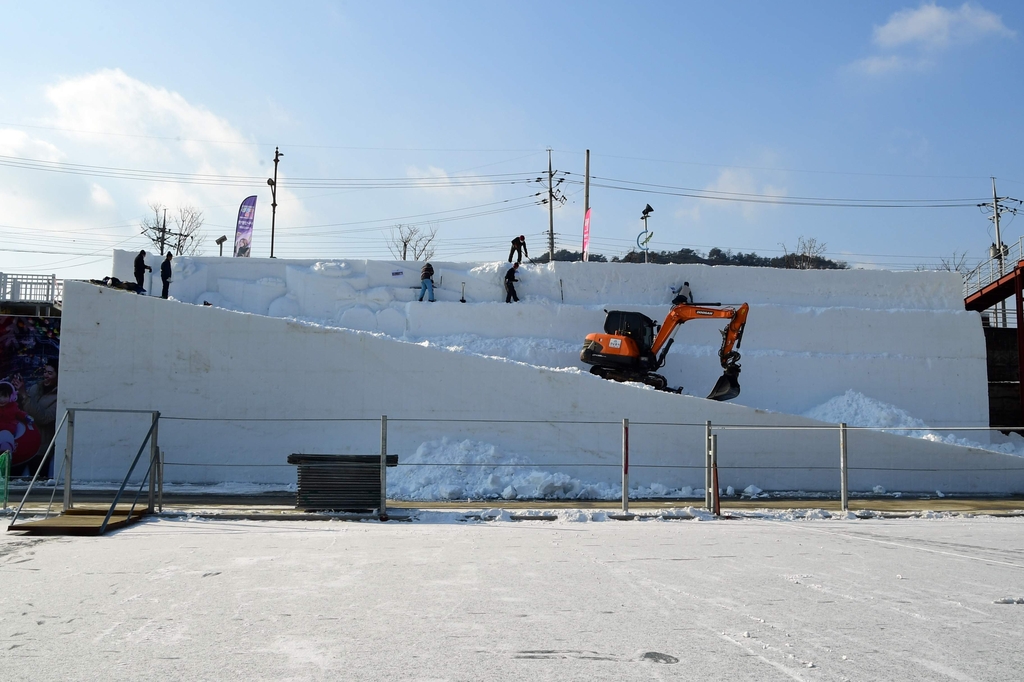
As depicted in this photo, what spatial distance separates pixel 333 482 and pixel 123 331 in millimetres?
10880

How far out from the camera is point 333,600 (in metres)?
6.12

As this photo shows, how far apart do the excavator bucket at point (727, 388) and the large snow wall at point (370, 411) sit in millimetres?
2009

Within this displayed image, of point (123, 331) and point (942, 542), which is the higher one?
point (123, 331)

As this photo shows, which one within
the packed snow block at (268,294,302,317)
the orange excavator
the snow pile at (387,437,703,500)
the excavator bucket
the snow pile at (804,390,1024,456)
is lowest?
the snow pile at (387,437,703,500)

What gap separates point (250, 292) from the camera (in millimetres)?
27438

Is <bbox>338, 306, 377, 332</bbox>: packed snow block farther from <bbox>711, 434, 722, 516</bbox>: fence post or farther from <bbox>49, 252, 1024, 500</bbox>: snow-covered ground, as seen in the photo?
<bbox>711, 434, 722, 516</bbox>: fence post

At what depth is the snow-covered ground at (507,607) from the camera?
4613mm

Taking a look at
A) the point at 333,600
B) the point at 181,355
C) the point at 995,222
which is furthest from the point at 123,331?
the point at 995,222

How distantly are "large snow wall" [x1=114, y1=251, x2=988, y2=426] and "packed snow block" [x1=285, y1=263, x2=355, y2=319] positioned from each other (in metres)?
0.04

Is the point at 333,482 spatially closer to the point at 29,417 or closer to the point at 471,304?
the point at 29,417

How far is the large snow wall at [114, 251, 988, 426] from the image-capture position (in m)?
25.6

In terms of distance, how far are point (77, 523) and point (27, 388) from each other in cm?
1291

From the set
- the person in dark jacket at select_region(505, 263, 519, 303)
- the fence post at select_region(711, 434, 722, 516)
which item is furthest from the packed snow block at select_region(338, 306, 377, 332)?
the fence post at select_region(711, 434, 722, 516)

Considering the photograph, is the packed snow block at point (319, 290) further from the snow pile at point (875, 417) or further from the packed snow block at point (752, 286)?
the snow pile at point (875, 417)
